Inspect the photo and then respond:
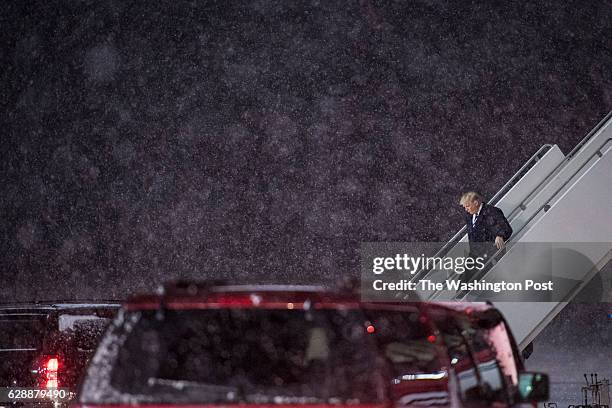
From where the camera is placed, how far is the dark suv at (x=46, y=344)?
10945 mm

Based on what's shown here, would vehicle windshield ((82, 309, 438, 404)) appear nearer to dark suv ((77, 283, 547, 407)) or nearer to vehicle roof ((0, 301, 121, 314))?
dark suv ((77, 283, 547, 407))

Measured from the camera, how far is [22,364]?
11141 millimetres

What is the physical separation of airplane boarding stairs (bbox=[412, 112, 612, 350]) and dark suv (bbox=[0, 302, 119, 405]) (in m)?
4.53

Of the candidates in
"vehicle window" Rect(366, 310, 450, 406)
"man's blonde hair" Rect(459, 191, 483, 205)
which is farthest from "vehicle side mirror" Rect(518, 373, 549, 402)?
"man's blonde hair" Rect(459, 191, 483, 205)

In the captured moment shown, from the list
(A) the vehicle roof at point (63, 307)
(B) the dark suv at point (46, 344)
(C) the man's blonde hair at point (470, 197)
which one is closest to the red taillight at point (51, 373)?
(B) the dark suv at point (46, 344)

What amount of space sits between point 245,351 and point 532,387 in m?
1.87

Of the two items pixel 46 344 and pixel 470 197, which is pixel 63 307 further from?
pixel 470 197

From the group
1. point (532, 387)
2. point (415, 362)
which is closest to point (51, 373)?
point (415, 362)

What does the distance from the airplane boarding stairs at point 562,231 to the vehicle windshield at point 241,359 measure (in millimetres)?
8170

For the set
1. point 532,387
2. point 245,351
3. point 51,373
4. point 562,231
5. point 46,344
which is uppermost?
point 562,231

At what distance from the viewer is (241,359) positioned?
14.9ft

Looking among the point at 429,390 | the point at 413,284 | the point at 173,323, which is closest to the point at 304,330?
the point at 173,323

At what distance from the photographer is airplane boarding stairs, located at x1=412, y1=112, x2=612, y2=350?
12.6m

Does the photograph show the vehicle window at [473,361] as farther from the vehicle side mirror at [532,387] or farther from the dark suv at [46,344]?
the dark suv at [46,344]
